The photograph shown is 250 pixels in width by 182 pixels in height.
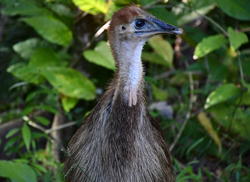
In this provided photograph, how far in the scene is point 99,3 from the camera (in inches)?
134

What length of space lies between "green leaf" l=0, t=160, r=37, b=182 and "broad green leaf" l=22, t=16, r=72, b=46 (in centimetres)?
141

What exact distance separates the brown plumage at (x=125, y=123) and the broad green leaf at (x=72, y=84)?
47.1 inches

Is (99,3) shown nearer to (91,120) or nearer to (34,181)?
(91,120)

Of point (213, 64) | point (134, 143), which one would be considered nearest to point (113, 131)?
point (134, 143)

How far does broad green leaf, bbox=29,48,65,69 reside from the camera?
151 inches

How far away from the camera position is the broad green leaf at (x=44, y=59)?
3.83 metres

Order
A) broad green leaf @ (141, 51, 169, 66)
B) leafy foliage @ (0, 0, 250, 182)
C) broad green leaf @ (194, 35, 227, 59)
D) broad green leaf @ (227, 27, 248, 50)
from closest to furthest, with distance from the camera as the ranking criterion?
broad green leaf @ (227, 27, 248, 50), broad green leaf @ (194, 35, 227, 59), leafy foliage @ (0, 0, 250, 182), broad green leaf @ (141, 51, 169, 66)

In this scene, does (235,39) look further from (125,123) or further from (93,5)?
(125,123)

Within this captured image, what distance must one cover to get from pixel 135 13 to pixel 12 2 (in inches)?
64.4

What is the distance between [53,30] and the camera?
375 centimetres

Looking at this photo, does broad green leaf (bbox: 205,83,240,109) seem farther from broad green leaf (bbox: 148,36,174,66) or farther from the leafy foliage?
broad green leaf (bbox: 148,36,174,66)

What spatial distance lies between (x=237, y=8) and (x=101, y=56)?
1.26 metres

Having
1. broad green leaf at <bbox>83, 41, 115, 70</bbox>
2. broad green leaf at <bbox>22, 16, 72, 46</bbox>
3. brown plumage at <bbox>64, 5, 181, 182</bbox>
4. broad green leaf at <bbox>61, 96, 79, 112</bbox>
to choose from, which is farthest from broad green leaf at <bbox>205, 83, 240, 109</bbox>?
broad green leaf at <bbox>22, 16, 72, 46</bbox>

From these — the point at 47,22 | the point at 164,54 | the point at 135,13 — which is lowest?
the point at 164,54
